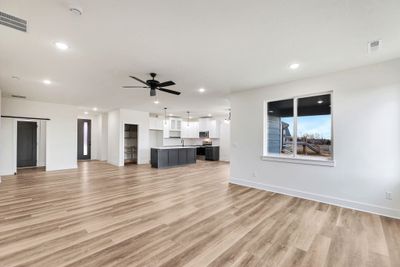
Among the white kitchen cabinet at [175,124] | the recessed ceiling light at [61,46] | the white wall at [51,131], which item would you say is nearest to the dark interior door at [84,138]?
the white wall at [51,131]

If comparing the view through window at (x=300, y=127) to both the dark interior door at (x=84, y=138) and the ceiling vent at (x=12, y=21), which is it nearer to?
the ceiling vent at (x=12, y=21)

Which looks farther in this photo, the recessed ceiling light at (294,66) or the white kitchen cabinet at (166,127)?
the white kitchen cabinet at (166,127)

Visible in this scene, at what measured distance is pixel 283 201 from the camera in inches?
156

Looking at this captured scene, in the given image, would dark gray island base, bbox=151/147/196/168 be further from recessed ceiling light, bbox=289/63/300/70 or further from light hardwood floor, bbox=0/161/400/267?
recessed ceiling light, bbox=289/63/300/70

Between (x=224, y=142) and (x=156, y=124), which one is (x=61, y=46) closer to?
(x=156, y=124)

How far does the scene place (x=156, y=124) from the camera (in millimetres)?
10219

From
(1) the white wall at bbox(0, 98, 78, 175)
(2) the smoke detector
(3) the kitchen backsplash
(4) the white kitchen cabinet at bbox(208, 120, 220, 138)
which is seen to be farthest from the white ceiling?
(3) the kitchen backsplash

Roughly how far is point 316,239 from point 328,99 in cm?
304

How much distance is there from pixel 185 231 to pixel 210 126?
8.83 m

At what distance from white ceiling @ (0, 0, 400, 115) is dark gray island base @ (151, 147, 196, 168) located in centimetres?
441

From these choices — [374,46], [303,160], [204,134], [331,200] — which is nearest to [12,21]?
[374,46]

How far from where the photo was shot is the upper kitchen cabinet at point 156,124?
393 inches

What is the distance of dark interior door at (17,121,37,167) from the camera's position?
772 centimetres

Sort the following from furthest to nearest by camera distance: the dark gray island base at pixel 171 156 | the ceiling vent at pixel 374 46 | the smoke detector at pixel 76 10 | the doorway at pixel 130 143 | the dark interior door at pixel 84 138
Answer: the dark interior door at pixel 84 138 < the doorway at pixel 130 143 < the dark gray island base at pixel 171 156 < the ceiling vent at pixel 374 46 < the smoke detector at pixel 76 10
